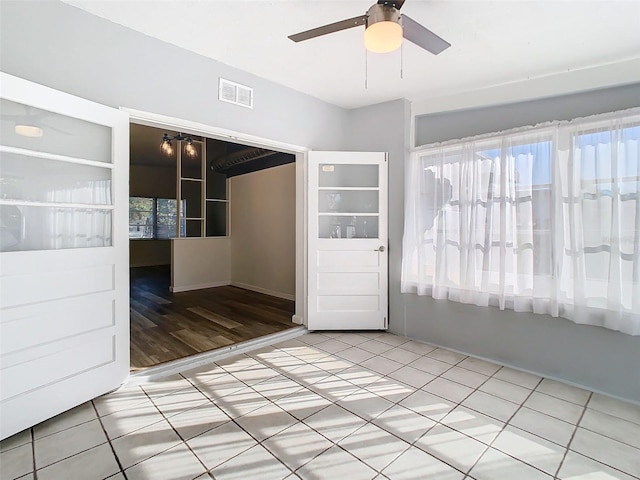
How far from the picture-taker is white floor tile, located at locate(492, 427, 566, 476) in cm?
183

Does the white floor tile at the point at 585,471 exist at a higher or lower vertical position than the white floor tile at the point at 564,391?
lower

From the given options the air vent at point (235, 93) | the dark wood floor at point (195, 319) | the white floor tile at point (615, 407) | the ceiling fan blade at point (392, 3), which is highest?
the air vent at point (235, 93)

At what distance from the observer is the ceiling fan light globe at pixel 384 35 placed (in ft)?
5.53

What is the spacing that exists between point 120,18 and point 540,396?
4.18 metres

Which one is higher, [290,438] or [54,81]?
[54,81]

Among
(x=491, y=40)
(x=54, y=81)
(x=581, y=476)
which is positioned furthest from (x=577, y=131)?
(x=54, y=81)

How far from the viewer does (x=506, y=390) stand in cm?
265

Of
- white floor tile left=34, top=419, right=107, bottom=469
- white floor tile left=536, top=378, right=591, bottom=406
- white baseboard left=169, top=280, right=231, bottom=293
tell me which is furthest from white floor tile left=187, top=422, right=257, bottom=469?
white baseboard left=169, top=280, right=231, bottom=293

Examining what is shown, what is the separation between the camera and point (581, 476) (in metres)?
1.73

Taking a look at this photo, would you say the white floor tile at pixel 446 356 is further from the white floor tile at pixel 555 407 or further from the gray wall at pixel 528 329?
the white floor tile at pixel 555 407

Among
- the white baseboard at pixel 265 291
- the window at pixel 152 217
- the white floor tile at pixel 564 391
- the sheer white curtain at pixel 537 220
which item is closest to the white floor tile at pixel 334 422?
the white floor tile at pixel 564 391

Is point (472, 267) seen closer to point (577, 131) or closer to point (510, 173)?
point (510, 173)

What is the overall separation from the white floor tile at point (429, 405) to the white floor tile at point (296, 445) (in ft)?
2.39

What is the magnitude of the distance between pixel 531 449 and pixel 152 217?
10.1 m
